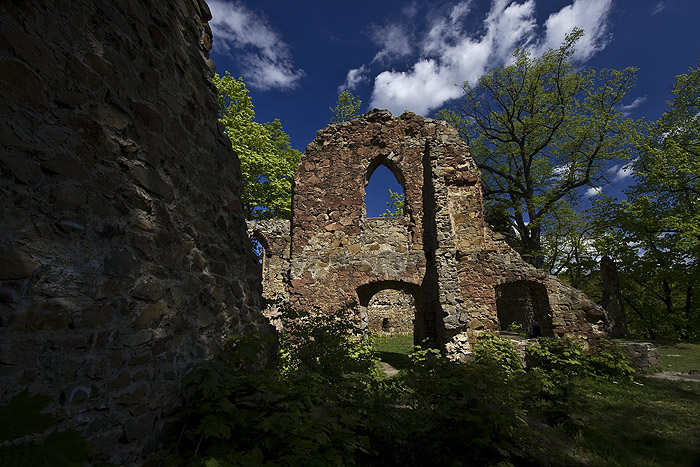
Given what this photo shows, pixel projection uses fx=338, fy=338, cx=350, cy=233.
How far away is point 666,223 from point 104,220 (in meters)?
16.7

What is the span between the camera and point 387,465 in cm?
312

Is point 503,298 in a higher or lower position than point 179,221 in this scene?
higher

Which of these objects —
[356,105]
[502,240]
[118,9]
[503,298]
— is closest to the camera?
[118,9]

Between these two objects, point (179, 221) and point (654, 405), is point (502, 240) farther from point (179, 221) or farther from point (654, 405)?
point (179, 221)

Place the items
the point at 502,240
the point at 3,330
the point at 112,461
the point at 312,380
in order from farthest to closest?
1. the point at 502,240
2. the point at 312,380
3. the point at 112,461
4. the point at 3,330

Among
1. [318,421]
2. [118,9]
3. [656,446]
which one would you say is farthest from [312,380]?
[656,446]

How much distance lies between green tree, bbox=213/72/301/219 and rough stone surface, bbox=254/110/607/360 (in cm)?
586

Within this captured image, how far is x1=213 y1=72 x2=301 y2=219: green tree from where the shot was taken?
15.5 m

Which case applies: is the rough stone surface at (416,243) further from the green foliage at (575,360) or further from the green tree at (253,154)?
the green tree at (253,154)

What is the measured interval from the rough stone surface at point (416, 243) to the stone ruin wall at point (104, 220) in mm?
6150

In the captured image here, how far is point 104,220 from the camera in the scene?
183 centimetres

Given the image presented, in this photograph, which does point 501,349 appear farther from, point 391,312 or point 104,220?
point 391,312

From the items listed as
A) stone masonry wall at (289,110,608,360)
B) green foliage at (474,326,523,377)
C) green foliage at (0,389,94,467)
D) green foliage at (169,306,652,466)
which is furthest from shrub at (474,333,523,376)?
green foliage at (0,389,94,467)

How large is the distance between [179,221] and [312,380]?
172cm
